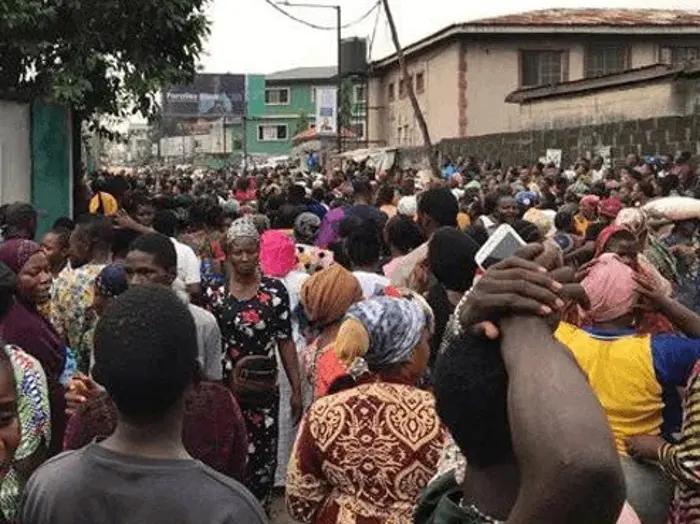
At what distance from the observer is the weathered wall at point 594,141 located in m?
A: 18.5

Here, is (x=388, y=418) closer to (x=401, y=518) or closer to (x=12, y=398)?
(x=401, y=518)

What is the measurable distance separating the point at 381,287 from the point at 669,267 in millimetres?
2325

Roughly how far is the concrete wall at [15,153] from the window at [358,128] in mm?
36132

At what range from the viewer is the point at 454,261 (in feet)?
18.8

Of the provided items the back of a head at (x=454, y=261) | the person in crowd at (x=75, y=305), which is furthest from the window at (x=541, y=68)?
the back of a head at (x=454, y=261)

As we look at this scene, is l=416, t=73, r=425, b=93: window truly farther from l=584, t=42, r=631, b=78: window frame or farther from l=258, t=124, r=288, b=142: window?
l=258, t=124, r=288, b=142: window

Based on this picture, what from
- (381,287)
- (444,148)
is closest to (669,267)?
(381,287)

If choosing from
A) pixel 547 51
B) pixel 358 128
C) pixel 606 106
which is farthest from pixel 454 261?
pixel 358 128

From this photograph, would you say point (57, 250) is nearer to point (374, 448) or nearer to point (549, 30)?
point (374, 448)

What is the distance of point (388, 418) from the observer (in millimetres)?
3518

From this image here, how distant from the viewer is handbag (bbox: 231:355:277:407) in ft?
17.7

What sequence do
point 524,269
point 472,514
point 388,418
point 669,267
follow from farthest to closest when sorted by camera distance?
point 669,267
point 388,418
point 472,514
point 524,269

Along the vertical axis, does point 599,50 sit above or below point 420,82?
above

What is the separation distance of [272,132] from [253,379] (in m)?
87.5
